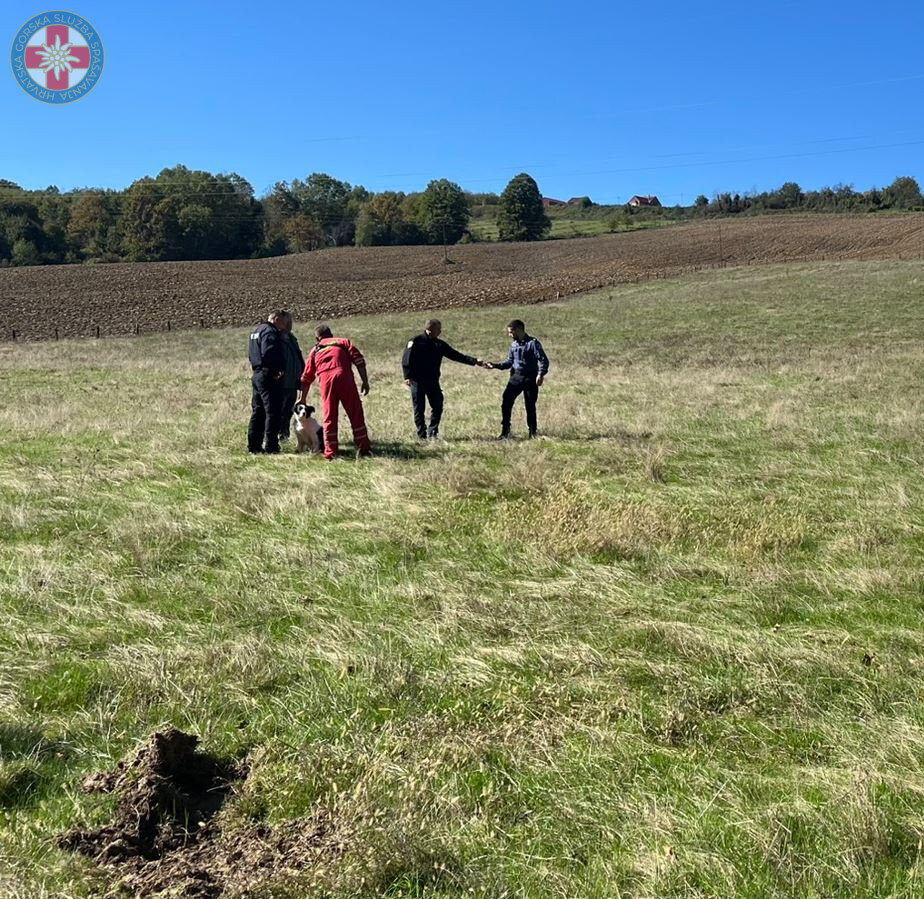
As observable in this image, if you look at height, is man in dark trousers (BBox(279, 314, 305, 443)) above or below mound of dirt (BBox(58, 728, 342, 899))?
above

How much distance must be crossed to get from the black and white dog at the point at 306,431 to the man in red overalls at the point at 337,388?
13.1 inches

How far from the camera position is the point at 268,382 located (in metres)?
9.45

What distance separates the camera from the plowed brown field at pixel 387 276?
44969 millimetres

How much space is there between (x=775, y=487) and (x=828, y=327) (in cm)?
2032

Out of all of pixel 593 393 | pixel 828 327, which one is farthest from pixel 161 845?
pixel 828 327

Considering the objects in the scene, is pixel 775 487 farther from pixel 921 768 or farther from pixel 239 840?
pixel 239 840

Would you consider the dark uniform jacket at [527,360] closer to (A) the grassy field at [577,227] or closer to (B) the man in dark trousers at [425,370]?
(B) the man in dark trousers at [425,370]

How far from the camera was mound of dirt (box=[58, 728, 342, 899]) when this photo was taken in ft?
8.45

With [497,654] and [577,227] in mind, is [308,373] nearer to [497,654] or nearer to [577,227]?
[497,654]

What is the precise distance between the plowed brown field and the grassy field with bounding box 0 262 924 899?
36.7 m

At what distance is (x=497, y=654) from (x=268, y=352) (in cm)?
640

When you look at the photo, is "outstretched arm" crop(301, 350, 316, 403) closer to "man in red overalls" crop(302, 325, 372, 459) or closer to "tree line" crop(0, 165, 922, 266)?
"man in red overalls" crop(302, 325, 372, 459)

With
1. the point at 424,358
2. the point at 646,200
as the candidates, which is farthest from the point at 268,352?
the point at 646,200

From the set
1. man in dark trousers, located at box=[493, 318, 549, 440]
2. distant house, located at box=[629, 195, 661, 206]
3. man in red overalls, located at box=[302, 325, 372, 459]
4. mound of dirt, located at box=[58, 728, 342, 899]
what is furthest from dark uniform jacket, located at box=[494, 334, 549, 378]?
distant house, located at box=[629, 195, 661, 206]
